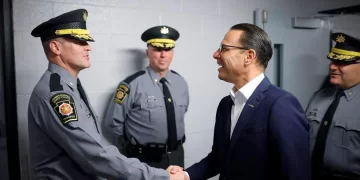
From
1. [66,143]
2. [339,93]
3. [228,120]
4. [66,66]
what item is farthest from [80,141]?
[339,93]

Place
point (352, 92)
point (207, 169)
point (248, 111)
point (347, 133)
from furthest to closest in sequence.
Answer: point (352, 92), point (347, 133), point (207, 169), point (248, 111)

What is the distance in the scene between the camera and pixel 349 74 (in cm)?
195

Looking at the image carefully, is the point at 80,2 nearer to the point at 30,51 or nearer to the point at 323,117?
the point at 30,51

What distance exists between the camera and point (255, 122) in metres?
1.21

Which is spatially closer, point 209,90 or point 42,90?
point 42,90

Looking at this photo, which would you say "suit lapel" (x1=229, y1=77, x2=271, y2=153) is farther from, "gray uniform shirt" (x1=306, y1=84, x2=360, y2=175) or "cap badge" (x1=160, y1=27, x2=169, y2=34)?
"cap badge" (x1=160, y1=27, x2=169, y2=34)

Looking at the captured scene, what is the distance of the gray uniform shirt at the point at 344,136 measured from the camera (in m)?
1.78

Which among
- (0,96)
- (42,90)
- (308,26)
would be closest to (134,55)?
(0,96)

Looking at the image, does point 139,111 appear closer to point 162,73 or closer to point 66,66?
point 162,73

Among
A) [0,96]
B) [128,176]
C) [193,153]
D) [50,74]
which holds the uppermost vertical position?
[50,74]

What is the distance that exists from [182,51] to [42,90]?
1.53m

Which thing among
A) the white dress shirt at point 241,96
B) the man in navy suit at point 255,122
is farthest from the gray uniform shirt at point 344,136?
the white dress shirt at point 241,96

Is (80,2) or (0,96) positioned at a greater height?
(80,2)

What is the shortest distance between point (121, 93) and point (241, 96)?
1165 millimetres
